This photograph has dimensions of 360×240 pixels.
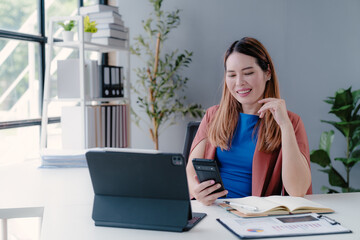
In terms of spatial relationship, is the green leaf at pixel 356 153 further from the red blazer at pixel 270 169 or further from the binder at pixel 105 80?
the binder at pixel 105 80

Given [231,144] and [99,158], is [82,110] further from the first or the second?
[99,158]

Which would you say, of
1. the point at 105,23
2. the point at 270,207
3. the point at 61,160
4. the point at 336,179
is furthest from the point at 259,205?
the point at 336,179

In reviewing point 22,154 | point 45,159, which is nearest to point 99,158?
point 45,159

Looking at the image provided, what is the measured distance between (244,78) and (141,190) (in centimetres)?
84

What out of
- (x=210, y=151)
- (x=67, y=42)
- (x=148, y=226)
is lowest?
(x=148, y=226)

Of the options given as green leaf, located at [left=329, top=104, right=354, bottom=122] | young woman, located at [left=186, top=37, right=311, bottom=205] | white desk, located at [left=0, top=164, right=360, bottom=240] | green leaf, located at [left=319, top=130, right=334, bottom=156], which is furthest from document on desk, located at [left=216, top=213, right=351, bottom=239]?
green leaf, located at [left=319, top=130, right=334, bottom=156]

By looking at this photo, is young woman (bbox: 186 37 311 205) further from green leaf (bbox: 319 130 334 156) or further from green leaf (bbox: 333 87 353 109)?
green leaf (bbox: 319 130 334 156)

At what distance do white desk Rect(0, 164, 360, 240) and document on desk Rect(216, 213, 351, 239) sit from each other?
0.03m

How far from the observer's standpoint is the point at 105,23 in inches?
129

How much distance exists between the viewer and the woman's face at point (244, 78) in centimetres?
188

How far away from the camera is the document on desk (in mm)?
1172

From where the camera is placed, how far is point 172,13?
4.14 m

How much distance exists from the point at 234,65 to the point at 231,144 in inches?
14.6

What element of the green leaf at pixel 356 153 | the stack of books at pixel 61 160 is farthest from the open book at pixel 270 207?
the green leaf at pixel 356 153
